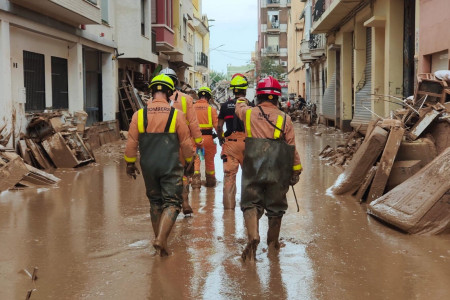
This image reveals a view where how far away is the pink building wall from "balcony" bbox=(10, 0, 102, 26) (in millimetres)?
8307

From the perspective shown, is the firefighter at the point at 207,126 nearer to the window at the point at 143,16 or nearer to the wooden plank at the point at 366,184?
the wooden plank at the point at 366,184

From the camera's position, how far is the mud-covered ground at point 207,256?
4.81 metres

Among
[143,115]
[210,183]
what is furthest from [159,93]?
[210,183]

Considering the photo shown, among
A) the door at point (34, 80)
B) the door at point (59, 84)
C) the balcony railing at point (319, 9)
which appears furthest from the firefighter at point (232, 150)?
the balcony railing at point (319, 9)

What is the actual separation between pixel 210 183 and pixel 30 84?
23.5 ft

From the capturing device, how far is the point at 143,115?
5938 millimetres

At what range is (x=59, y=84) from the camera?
17531mm

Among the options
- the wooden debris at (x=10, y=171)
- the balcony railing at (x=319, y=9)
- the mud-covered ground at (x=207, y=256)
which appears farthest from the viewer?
the balcony railing at (x=319, y=9)

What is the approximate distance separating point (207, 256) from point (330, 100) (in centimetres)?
2381

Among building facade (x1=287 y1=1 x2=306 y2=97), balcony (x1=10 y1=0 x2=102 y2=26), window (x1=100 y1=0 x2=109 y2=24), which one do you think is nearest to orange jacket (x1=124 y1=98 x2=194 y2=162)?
balcony (x1=10 y1=0 x2=102 y2=26)

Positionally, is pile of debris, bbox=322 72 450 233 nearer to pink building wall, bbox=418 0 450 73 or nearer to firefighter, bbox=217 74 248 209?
firefighter, bbox=217 74 248 209

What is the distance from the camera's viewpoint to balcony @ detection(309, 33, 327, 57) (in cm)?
3178

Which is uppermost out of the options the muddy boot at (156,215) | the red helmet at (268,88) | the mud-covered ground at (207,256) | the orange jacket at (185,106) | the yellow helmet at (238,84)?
the yellow helmet at (238,84)

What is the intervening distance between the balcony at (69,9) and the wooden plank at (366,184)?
28.7 feet
